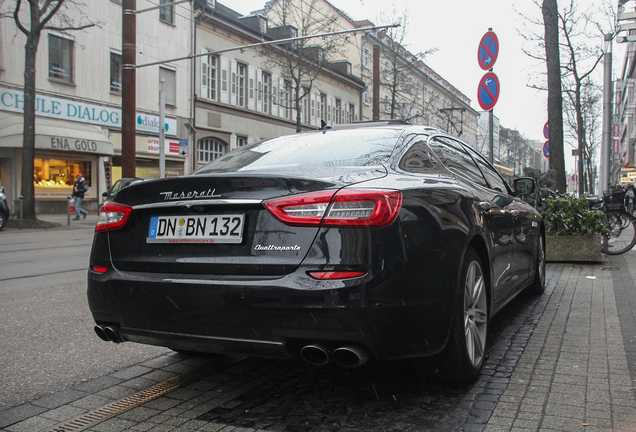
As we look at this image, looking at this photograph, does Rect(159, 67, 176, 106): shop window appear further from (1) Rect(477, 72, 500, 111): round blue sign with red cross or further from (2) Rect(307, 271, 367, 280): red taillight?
(2) Rect(307, 271, 367, 280): red taillight

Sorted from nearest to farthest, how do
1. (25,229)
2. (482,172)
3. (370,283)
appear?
(370,283) < (482,172) < (25,229)

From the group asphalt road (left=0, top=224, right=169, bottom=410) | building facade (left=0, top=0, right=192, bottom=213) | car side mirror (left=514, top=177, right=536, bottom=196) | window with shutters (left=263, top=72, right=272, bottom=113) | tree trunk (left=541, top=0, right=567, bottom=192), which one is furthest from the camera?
window with shutters (left=263, top=72, right=272, bottom=113)

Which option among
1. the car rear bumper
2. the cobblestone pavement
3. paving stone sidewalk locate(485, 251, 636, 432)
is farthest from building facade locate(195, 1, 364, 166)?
the car rear bumper

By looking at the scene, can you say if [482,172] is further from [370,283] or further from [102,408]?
[102,408]

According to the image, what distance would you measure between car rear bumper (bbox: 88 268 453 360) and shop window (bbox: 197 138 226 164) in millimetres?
28888

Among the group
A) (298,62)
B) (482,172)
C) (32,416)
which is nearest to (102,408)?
(32,416)

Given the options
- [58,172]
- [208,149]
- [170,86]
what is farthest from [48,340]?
[208,149]

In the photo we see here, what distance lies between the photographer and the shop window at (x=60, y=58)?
2350 centimetres

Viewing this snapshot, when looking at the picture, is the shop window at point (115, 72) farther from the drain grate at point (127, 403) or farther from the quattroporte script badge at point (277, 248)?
the quattroporte script badge at point (277, 248)

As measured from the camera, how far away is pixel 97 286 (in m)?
3.14

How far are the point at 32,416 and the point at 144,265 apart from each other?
907 mm

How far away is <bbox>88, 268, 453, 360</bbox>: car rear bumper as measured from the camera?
2.59 metres

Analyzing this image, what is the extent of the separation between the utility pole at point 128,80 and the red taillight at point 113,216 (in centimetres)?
1588

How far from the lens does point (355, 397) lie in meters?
3.17
